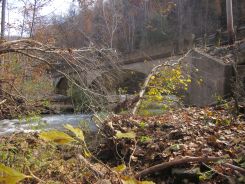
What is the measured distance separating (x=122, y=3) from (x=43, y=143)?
28533 millimetres

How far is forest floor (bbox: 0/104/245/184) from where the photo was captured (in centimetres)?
384

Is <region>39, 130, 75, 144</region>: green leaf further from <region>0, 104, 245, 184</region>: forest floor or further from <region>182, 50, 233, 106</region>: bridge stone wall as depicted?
<region>182, 50, 233, 106</region>: bridge stone wall

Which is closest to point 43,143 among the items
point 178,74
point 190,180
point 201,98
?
point 190,180

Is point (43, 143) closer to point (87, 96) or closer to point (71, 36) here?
point (87, 96)

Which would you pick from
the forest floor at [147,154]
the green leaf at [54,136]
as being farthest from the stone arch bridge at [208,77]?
the green leaf at [54,136]

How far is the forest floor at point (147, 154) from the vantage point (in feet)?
12.6

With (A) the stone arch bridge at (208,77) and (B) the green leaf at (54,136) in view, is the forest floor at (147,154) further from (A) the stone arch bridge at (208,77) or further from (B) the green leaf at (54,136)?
(A) the stone arch bridge at (208,77)

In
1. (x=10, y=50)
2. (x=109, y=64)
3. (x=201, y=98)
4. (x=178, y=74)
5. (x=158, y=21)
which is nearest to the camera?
(x=10, y=50)

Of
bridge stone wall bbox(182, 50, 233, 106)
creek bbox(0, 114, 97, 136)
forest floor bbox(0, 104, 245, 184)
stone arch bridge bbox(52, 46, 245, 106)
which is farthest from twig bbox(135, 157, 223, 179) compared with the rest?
bridge stone wall bbox(182, 50, 233, 106)

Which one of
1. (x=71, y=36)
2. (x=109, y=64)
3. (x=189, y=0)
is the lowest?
(x=109, y=64)

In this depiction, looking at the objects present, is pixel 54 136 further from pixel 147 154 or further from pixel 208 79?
pixel 208 79

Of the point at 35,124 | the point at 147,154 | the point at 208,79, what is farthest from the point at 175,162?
the point at 208,79

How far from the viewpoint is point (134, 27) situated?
36188mm

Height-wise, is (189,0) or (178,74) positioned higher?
Answer: (189,0)
